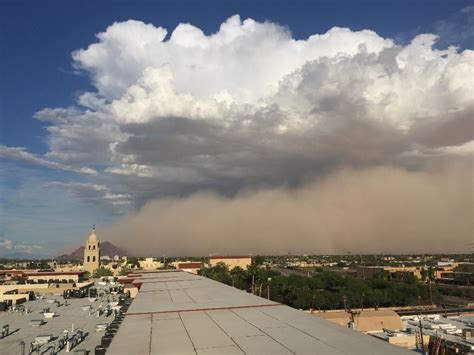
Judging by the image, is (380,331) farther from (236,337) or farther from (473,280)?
(473,280)

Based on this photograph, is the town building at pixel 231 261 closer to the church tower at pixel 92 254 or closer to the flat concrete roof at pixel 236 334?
the church tower at pixel 92 254

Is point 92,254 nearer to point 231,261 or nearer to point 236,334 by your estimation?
point 231,261

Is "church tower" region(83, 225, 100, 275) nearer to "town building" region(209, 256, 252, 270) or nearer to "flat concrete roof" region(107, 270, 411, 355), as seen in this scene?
"town building" region(209, 256, 252, 270)

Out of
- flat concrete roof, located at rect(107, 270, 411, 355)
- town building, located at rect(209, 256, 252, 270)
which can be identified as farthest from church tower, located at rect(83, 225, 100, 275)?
flat concrete roof, located at rect(107, 270, 411, 355)

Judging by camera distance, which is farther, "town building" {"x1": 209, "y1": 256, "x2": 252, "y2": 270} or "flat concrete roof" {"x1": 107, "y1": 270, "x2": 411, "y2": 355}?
"town building" {"x1": 209, "y1": 256, "x2": 252, "y2": 270}

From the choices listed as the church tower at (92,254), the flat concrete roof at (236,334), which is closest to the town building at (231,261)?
the church tower at (92,254)

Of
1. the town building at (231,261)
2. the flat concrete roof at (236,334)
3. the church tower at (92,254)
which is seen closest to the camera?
the flat concrete roof at (236,334)

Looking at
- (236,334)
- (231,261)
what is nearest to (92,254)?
(231,261)
